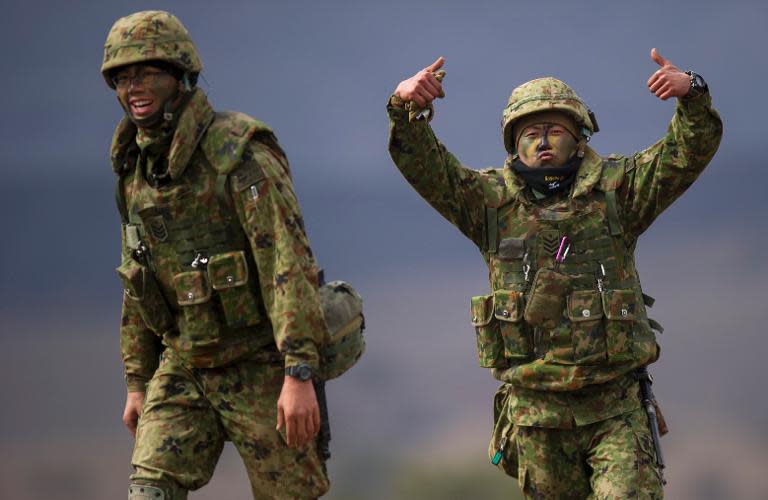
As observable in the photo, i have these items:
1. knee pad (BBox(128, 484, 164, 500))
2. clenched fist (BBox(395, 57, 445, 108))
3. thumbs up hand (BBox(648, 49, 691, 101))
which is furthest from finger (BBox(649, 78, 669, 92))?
knee pad (BBox(128, 484, 164, 500))

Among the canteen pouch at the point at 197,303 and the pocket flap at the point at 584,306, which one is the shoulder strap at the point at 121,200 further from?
the pocket flap at the point at 584,306

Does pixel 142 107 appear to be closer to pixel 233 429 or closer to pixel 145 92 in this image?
pixel 145 92

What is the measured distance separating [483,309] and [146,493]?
1.99 m

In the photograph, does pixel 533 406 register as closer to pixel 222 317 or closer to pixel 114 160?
pixel 222 317

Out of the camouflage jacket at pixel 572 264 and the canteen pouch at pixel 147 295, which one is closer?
the canteen pouch at pixel 147 295

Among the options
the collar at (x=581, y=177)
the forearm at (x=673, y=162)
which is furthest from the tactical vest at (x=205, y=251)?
the forearm at (x=673, y=162)

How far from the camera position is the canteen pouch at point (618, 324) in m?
8.25

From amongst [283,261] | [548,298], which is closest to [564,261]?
[548,298]

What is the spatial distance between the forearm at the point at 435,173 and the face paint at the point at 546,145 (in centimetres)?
28

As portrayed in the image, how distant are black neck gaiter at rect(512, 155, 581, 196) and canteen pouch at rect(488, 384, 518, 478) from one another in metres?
0.99

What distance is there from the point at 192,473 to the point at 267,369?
512mm

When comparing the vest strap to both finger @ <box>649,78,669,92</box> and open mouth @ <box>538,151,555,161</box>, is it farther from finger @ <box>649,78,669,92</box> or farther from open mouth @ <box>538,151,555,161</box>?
finger @ <box>649,78,669,92</box>

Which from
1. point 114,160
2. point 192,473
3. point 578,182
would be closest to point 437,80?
point 578,182

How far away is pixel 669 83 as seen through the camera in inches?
316
